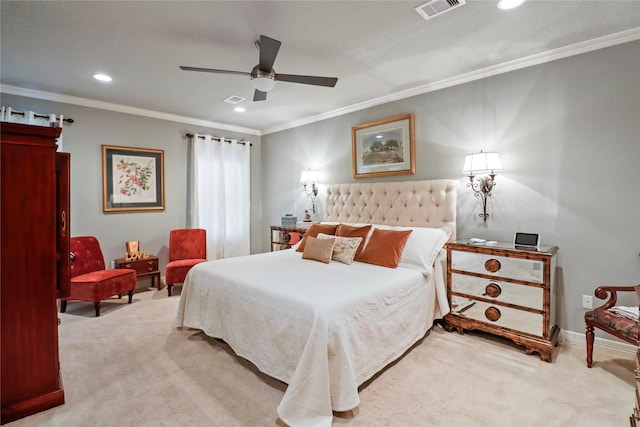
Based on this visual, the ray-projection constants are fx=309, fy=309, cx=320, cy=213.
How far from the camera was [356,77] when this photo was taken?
11.3ft

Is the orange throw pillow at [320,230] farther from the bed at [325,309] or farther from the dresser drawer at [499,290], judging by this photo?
the dresser drawer at [499,290]

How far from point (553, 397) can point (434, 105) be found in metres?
2.97

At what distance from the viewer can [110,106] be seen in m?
4.33

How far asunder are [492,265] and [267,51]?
2607 millimetres

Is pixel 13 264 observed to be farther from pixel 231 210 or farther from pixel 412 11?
pixel 231 210

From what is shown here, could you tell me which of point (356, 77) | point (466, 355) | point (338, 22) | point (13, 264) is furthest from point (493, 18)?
point (13, 264)

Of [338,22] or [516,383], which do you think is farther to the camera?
[338,22]

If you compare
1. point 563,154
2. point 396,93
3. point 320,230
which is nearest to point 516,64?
point 563,154

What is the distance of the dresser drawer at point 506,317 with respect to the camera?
2.60 meters

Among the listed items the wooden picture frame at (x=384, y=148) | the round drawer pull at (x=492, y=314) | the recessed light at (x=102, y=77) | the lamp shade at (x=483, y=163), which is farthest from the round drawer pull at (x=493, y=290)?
the recessed light at (x=102, y=77)

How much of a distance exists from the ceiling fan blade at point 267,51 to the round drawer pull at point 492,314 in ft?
9.31

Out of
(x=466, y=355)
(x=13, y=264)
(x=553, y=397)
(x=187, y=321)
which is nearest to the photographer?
(x=13, y=264)

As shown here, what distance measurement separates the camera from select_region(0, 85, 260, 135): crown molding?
3705 millimetres

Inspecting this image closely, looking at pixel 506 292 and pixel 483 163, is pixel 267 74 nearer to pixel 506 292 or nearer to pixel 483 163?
pixel 483 163
